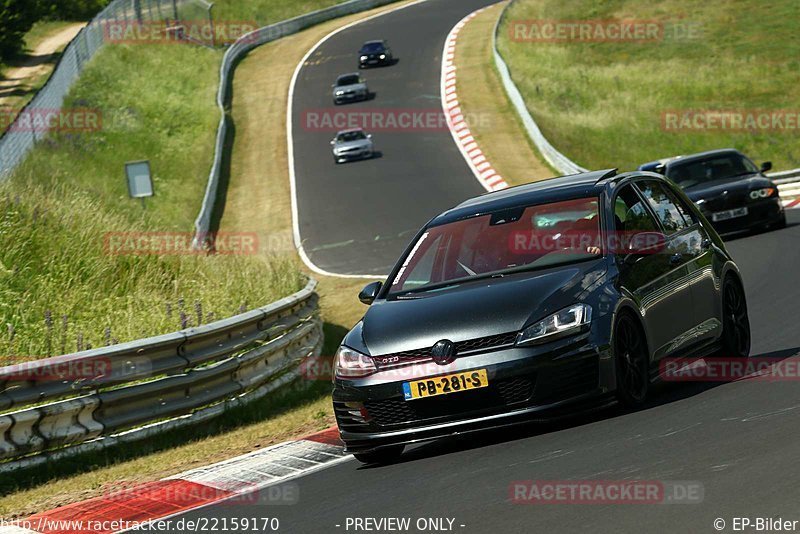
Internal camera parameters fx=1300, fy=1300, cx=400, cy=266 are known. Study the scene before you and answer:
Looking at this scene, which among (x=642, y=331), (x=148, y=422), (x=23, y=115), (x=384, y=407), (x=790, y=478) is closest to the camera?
(x=790, y=478)

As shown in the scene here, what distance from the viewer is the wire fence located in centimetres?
3233

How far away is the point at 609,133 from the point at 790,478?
4309 centimetres

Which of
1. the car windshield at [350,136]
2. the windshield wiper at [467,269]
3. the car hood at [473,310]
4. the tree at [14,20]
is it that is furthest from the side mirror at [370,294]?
the tree at [14,20]

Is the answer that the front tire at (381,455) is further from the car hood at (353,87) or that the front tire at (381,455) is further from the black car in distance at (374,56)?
the black car in distance at (374,56)

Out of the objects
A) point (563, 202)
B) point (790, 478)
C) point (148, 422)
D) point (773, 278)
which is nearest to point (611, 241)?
point (563, 202)

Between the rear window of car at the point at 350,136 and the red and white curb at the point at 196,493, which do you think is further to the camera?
the rear window of car at the point at 350,136

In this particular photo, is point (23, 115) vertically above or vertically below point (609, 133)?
above

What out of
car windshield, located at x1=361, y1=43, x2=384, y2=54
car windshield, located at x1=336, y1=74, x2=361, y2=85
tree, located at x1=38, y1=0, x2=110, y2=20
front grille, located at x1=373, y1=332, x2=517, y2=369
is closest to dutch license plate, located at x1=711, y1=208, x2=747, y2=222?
front grille, located at x1=373, y1=332, x2=517, y2=369

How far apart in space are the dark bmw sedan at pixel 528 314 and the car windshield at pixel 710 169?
45.3 ft

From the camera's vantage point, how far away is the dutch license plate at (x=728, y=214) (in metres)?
22.3

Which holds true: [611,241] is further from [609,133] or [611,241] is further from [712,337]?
[609,133]

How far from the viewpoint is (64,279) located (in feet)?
45.3

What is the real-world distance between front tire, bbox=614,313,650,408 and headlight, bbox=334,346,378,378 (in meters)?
1.50

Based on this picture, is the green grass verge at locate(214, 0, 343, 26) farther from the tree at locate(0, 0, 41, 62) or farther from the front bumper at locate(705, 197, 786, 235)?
the front bumper at locate(705, 197, 786, 235)
